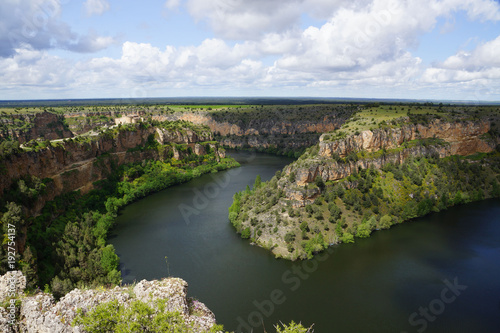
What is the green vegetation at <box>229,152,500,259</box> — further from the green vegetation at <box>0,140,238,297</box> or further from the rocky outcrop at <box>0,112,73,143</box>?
the rocky outcrop at <box>0,112,73,143</box>

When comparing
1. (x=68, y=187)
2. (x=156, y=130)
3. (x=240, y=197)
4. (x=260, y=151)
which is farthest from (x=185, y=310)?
(x=260, y=151)

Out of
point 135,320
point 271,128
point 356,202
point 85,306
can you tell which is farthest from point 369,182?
point 271,128

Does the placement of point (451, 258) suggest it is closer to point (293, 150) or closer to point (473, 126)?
point (473, 126)

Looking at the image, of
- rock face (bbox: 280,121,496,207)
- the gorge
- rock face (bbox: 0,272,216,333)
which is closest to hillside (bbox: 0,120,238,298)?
the gorge

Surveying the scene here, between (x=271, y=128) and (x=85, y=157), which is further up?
(x=271, y=128)

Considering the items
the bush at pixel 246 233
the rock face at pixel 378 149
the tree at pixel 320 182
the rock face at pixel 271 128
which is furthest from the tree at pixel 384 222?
the rock face at pixel 271 128

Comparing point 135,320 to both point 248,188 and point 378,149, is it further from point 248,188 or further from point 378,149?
point 378,149
